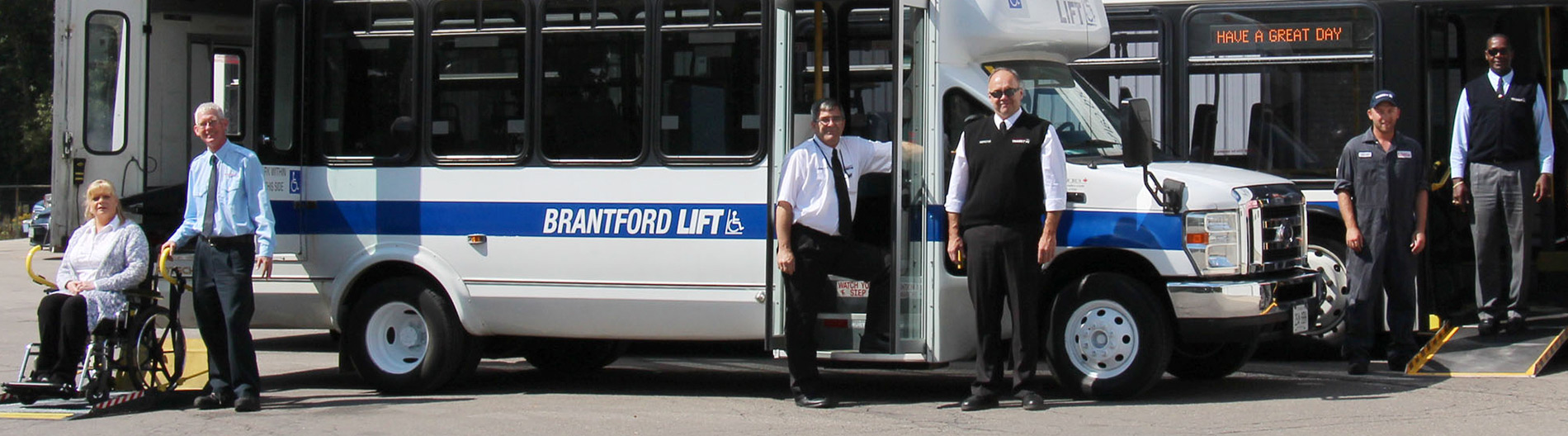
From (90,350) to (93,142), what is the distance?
166 centimetres

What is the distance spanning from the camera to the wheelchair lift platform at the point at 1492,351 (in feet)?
30.4

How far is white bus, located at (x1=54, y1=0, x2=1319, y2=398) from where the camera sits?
27.3ft

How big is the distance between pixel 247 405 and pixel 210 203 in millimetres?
1035

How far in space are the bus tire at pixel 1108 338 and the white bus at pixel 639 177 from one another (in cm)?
1

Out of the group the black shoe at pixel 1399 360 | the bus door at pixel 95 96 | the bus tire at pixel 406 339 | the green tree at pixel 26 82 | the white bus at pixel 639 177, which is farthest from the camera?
the green tree at pixel 26 82

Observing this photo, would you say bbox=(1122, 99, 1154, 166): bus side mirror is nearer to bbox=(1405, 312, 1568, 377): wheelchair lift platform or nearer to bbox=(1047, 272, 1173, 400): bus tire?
bbox=(1047, 272, 1173, 400): bus tire

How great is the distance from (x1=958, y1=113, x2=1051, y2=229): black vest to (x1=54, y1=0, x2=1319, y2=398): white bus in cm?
27

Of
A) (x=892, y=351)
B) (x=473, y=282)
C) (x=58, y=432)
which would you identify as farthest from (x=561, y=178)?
(x=58, y=432)

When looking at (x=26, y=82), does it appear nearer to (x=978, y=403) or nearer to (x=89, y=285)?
(x=89, y=285)

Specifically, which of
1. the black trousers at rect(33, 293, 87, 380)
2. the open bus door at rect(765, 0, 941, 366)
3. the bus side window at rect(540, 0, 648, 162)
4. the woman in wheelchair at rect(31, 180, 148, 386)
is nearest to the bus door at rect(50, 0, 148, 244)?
A: the woman in wheelchair at rect(31, 180, 148, 386)

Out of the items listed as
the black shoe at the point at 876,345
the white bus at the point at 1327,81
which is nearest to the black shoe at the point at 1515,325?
the white bus at the point at 1327,81

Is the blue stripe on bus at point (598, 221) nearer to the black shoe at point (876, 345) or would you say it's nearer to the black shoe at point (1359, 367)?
the black shoe at point (876, 345)

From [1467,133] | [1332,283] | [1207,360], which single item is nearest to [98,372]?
[1207,360]

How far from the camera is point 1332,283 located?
10.7m
